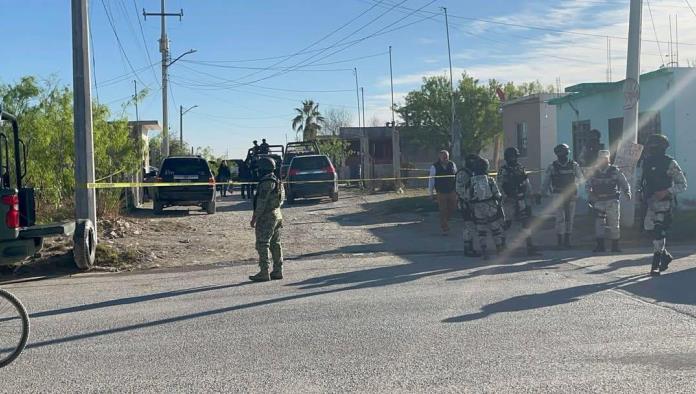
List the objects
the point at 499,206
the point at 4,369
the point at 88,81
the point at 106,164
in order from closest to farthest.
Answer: the point at 4,369 → the point at 499,206 → the point at 88,81 → the point at 106,164

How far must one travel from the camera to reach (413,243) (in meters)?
14.1

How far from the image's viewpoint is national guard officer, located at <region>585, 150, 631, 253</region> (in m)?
11.9

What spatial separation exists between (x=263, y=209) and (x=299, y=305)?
214 centimetres

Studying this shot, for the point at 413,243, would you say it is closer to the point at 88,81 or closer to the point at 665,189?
the point at 665,189

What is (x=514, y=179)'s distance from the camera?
40.2 ft

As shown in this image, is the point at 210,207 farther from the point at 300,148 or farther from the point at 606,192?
the point at 300,148

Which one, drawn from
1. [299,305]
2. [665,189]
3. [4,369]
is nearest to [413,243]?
[665,189]

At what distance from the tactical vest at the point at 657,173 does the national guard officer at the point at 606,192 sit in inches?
70.8

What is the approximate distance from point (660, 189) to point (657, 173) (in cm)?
22

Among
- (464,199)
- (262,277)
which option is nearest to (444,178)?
(464,199)

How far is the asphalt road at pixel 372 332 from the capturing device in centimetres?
550

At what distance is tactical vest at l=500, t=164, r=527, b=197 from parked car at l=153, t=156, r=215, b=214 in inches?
407

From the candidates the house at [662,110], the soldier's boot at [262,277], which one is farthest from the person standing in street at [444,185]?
the soldier's boot at [262,277]

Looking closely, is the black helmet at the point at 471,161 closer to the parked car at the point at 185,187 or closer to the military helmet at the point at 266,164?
the military helmet at the point at 266,164
